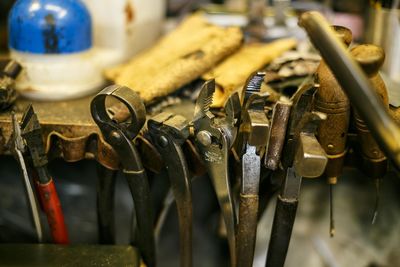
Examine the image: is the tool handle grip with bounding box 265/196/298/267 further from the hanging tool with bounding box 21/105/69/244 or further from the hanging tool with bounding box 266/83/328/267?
the hanging tool with bounding box 21/105/69/244

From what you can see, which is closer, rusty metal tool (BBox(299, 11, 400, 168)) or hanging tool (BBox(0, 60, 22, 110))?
rusty metal tool (BBox(299, 11, 400, 168))

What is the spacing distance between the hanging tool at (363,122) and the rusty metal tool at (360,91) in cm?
4

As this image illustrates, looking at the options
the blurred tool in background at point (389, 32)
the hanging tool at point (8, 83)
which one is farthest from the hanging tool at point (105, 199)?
the blurred tool in background at point (389, 32)

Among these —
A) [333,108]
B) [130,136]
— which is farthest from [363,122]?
[130,136]

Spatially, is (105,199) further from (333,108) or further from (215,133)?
(333,108)

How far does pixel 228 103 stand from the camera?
0.56m

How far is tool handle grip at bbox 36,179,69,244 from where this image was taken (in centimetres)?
63

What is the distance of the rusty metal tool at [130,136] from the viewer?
0.55 metres

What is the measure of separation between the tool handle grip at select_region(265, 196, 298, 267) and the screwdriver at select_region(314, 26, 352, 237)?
0.27 feet

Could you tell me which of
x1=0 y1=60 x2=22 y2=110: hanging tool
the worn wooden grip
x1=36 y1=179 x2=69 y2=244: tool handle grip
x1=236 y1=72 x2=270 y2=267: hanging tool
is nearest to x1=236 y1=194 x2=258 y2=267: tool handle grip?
x1=236 y1=72 x2=270 y2=267: hanging tool

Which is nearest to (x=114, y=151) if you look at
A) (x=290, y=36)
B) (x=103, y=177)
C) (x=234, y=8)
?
(x=103, y=177)

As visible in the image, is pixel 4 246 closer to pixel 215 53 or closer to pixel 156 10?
pixel 215 53

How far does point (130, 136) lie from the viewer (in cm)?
58

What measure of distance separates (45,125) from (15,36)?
19 centimetres
